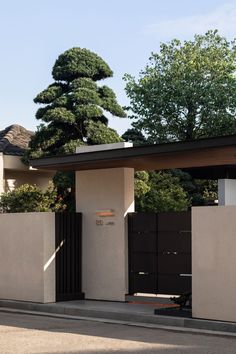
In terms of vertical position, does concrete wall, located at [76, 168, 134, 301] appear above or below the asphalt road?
above

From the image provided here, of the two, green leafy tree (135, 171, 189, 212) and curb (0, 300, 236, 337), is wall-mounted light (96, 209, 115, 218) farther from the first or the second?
green leafy tree (135, 171, 189, 212)

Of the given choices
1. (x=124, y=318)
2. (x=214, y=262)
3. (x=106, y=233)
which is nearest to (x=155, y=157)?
(x=106, y=233)

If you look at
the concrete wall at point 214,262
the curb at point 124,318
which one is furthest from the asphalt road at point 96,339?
the concrete wall at point 214,262

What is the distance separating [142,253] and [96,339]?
6.03m

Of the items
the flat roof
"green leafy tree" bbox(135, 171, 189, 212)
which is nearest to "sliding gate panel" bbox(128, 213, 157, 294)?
the flat roof

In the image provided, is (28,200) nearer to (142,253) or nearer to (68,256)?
(68,256)

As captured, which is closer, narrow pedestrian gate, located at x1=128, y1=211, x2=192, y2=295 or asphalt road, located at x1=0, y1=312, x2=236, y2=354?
asphalt road, located at x1=0, y1=312, x2=236, y2=354

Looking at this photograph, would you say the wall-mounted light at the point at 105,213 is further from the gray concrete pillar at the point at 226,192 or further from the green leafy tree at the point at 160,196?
the green leafy tree at the point at 160,196

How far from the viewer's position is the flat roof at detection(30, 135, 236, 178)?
52.4ft

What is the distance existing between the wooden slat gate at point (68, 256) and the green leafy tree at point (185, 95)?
26081 mm

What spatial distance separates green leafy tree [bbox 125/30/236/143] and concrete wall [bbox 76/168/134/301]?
25.8 m

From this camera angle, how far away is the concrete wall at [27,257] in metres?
18.9

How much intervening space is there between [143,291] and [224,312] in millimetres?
4412

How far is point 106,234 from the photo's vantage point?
19.6 m
